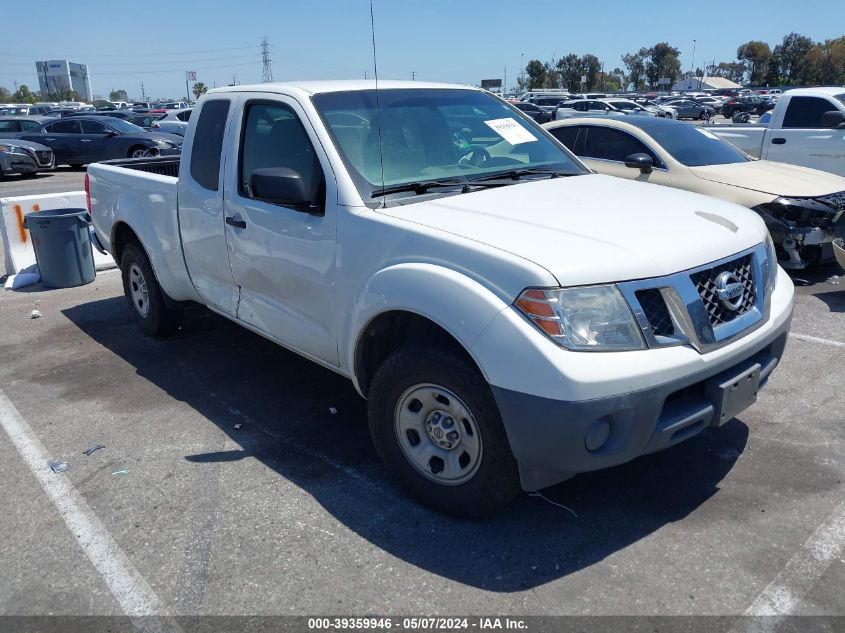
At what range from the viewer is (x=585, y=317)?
9.27 feet

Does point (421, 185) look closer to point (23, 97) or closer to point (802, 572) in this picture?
point (802, 572)

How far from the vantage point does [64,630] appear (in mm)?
2775

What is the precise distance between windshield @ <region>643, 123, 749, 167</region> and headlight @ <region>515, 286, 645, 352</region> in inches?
228

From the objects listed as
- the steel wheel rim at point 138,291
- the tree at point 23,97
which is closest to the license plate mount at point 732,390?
the steel wheel rim at point 138,291

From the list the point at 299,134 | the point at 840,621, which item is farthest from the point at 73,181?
the point at 840,621

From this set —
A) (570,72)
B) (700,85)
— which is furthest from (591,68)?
(700,85)

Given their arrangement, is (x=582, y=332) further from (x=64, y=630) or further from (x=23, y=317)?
(x=23, y=317)

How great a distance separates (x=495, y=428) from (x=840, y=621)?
1451mm

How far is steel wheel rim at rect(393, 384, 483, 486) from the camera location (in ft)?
10.4

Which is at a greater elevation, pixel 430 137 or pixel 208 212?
pixel 430 137

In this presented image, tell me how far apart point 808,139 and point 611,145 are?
13.9 ft

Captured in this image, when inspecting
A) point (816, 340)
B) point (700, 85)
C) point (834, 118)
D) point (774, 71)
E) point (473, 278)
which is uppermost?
point (774, 71)

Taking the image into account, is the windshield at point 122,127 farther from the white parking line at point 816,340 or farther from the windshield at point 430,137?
the white parking line at point 816,340

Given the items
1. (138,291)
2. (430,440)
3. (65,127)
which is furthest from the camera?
(65,127)
